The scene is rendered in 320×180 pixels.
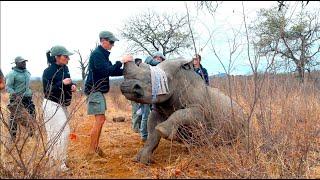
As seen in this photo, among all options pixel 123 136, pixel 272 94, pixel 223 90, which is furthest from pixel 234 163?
pixel 123 136

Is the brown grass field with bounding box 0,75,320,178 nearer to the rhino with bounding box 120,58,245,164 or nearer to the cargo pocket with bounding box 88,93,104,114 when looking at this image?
the rhino with bounding box 120,58,245,164

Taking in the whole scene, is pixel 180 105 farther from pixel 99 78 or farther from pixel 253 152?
pixel 253 152

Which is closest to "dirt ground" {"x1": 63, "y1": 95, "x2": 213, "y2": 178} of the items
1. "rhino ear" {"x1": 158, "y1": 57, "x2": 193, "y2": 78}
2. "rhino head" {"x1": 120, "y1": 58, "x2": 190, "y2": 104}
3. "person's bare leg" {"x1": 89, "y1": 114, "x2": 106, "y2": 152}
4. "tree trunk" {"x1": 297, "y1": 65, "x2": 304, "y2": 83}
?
"person's bare leg" {"x1": 89, "y1": 114, "x2": 106, "y2": 152}

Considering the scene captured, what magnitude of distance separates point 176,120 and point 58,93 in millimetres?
1479

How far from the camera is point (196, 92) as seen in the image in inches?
239

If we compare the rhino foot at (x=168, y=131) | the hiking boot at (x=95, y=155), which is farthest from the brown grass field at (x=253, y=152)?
the rhino foot at (x=168, y=131)

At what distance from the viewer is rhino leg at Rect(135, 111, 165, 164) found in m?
5.89

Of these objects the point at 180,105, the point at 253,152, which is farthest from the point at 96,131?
A: the point at 253,152

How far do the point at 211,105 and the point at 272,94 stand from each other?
2.99ft

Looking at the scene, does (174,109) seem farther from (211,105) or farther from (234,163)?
(234,163)

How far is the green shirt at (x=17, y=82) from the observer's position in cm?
839

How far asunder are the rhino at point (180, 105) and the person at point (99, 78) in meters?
0.49

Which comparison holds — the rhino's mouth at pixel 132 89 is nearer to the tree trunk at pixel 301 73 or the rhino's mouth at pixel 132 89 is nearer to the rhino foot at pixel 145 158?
the rhino foot at pixel 145 158

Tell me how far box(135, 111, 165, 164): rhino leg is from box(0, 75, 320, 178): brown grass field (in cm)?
13
